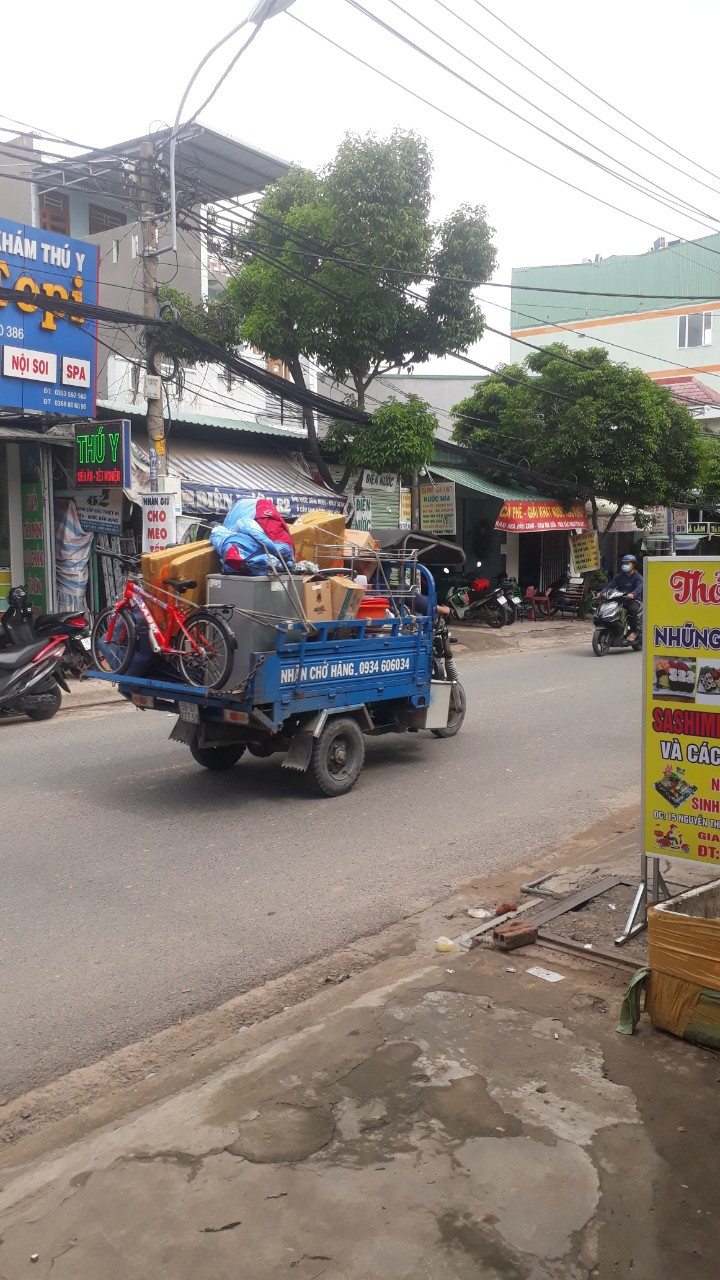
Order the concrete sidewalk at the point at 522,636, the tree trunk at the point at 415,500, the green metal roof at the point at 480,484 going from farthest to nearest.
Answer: the green metal roof at the point at 480,484, the tree trunk at the point at 415,500, the concrete sidewalk at the point at 522,636

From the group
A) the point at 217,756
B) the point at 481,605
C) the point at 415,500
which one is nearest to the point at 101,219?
the point at 415,500

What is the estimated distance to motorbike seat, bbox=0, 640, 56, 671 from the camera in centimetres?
1078

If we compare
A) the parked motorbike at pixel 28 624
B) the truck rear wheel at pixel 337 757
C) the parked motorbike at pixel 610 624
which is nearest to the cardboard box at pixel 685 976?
the truck rear wheel at pixel 337 757

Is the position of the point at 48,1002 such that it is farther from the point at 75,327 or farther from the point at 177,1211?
the point at 75,327

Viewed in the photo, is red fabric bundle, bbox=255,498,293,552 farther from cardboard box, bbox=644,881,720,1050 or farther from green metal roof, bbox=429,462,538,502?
green metal roof, bbox=429,462,538,502

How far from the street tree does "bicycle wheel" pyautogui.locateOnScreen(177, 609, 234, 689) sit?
1070 cm

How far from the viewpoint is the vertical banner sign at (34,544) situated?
14859 millimetres

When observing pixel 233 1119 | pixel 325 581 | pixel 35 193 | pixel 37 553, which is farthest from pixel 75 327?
pixel 233 1119

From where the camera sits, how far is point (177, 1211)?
286cm

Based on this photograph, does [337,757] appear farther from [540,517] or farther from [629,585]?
[540,517]

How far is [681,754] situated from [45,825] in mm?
4404

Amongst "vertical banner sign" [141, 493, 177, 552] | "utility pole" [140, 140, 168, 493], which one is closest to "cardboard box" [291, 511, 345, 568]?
"vertical banner sign" [141, 493, 177, 552]

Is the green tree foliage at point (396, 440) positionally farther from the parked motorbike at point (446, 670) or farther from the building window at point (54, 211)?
the building window at point (54, 211)

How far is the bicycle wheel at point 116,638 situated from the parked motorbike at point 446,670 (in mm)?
3019
